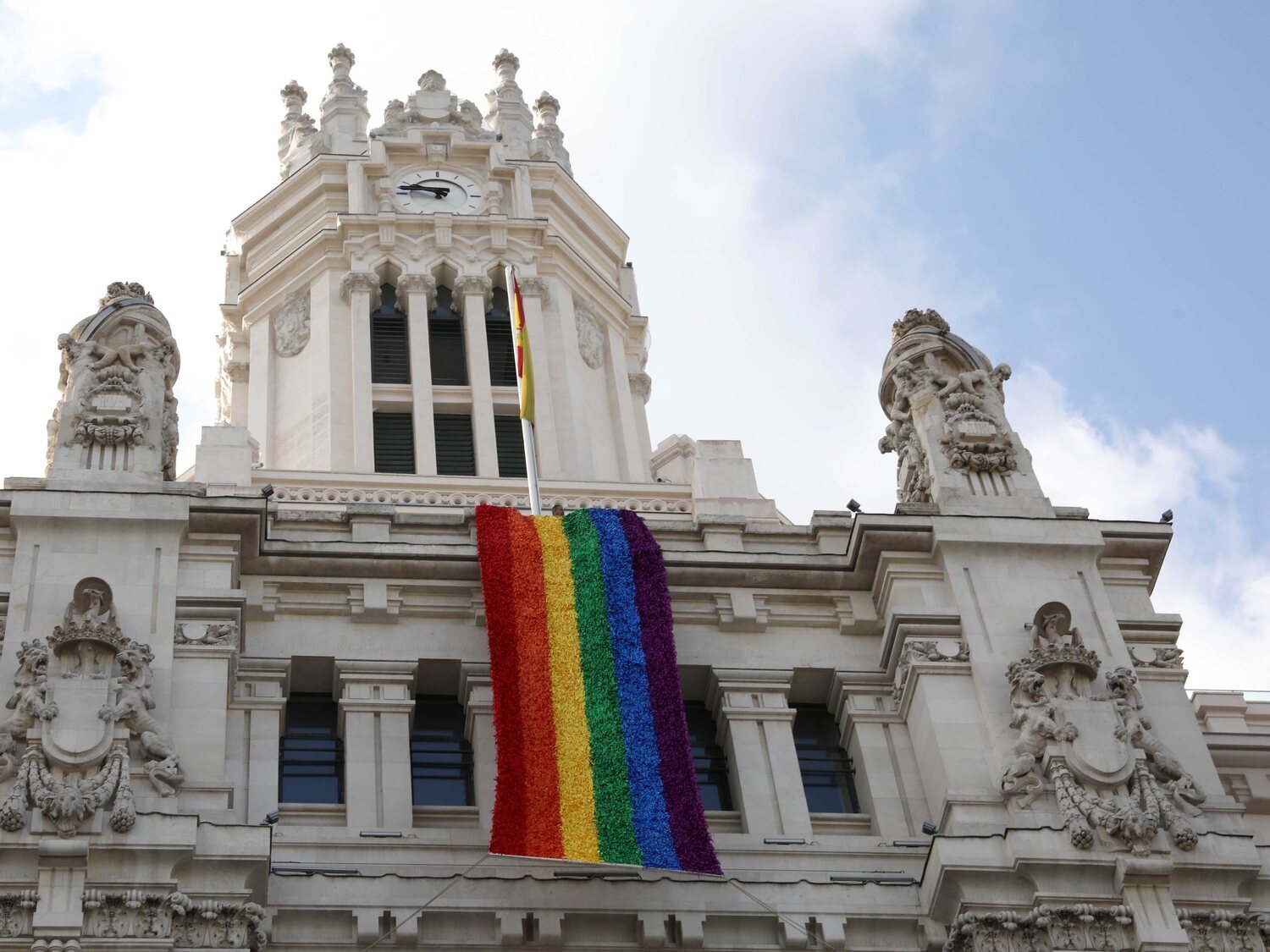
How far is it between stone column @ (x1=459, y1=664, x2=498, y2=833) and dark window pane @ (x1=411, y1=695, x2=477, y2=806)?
17 centimetres

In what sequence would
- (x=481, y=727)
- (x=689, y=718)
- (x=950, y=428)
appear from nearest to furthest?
(x=481, y=727), (x=689, y=718), (x=950, y=428)

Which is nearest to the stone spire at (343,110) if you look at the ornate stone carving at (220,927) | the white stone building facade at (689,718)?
the white stone building facade at (689,718)

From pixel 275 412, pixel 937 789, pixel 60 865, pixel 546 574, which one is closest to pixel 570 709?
pixel 546 574

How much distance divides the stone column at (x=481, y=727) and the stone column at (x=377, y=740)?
0.76 m

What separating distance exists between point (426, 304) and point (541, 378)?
3.52 metres

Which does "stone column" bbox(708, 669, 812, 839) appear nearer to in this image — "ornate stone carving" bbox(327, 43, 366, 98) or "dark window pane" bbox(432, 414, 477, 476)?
"dark window pane" bbox(432, 414, 477, 476)

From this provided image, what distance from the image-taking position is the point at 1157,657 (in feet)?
109

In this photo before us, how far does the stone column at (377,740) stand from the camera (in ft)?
99.3

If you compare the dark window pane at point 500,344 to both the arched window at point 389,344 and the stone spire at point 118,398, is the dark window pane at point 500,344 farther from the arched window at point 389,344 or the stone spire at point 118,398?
the stone spire at point 118,398

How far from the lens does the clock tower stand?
50.1m

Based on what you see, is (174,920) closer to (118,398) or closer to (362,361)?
(118,398)

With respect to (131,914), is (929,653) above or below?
above

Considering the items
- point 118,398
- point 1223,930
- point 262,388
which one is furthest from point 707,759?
point 262,388

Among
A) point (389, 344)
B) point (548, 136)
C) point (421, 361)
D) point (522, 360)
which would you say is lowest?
point (522, 360)
